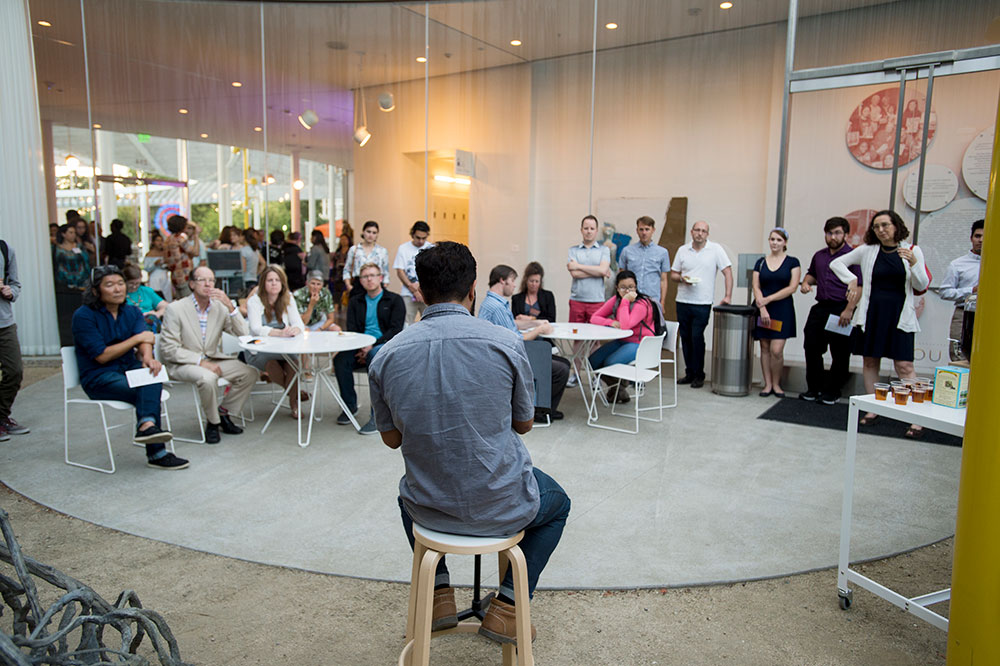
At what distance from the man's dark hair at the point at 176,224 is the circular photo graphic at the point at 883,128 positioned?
8607mm

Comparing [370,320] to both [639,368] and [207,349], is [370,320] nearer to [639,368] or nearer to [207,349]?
[207,349]

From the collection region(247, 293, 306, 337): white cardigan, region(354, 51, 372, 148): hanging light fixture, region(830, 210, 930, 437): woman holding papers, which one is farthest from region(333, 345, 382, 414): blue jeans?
region(354, 51, 372, 148): hanging light fixture

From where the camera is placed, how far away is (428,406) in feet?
6.67

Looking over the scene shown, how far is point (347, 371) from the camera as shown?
5848 mm

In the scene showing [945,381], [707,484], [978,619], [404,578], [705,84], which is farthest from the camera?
[705,84]

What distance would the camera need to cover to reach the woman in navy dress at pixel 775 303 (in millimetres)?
6957

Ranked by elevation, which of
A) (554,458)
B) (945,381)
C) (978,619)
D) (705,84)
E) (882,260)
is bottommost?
(554,458)

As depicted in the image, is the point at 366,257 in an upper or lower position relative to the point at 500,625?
upper

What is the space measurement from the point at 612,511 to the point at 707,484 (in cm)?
84

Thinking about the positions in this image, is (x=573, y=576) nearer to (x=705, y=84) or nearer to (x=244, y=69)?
(x=705, y=84)

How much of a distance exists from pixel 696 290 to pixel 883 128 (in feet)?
10.4

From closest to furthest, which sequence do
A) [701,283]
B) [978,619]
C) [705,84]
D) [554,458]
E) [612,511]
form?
1. [978,619]
2. [612,511]
3. [554,458]
4. [701,283]
5. [705,84]

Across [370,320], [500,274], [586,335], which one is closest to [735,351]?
[586,335]

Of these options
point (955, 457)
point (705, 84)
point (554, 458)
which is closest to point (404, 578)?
point (554, 458)
